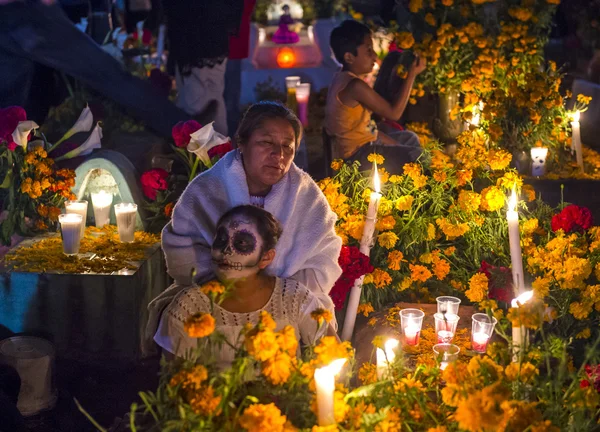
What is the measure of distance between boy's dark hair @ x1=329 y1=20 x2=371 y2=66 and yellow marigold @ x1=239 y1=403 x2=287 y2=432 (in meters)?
3.72

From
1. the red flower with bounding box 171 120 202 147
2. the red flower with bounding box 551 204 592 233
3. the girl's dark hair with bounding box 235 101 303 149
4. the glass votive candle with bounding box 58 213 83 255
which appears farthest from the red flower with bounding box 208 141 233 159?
the red flower with bounding box 551 204 592 233

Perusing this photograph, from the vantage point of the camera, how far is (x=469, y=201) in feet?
12.5

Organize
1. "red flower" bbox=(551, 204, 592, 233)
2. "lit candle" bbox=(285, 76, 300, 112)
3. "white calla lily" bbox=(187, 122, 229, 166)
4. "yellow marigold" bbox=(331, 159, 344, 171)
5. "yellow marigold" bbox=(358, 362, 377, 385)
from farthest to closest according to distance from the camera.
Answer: "lit candle" bbox=(285, 76, 300, 112) < "white calla lily" bbox=(187, 122, 229, 166) < "yellow marigold" bbox=(331, 159, 344, 171) < "red flower" bbox=(551, 204, 592, 233) < "yellow marigold" bbox=(358, 362, 377, 385)

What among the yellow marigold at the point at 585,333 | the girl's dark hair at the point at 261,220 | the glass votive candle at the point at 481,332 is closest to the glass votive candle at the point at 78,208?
the girl's dark hair at the point at 261,220

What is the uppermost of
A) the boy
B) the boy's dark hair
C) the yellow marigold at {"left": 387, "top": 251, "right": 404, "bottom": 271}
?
the boy's dark hair

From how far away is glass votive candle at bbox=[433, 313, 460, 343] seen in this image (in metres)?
3.11

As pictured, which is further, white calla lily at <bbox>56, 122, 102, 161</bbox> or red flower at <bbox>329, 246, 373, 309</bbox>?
white calla lily at <bbox>56, 122, 102, 161</bbox>

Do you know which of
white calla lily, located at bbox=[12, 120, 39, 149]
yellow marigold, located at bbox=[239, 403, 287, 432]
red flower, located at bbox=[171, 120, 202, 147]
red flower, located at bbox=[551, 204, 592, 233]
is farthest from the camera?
red flower, located at bbox=[171, 120, 202, 147]

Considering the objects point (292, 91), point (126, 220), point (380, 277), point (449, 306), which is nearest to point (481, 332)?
point (449, 306)

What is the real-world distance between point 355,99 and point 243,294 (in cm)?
296

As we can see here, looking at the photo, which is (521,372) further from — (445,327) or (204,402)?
(445,327)

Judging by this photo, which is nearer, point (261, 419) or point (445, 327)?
point (261, 419)

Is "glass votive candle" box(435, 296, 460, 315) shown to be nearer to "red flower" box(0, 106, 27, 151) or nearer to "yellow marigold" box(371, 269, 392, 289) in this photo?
"yellow marigold" box(371, 269, 392, 289)

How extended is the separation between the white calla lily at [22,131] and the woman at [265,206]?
5.24ft
